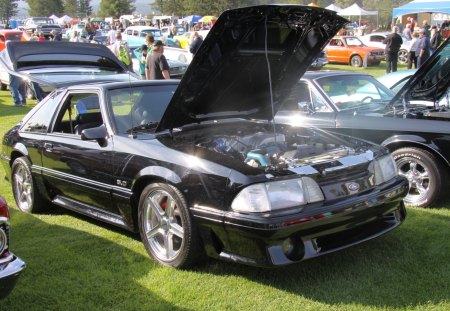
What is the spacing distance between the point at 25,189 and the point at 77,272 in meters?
1.97

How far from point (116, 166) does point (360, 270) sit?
2070 millimetres

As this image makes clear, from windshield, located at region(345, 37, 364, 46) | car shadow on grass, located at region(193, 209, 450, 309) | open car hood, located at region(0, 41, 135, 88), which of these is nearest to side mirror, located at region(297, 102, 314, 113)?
car shadow on grass, located at region(193, 209, 450, 309)

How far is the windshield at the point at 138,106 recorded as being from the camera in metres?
4.33

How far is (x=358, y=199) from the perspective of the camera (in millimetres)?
3441

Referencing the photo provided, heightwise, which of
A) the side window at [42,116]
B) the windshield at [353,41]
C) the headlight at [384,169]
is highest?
the side window at [42,116]

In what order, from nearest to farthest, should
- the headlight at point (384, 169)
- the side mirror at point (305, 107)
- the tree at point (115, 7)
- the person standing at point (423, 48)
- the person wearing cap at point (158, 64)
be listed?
1. the headlight at point (384, 169)
2. the side mirror at point (305, 107)
3. the person wearing cap at point (158, 64)
4. the person standing at point (423, 48)
5. the tree at point (115, 7)

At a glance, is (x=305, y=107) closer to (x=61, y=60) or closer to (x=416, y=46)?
(x=61, y=60)

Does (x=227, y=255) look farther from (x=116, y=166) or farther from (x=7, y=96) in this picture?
(x=7, y=96)

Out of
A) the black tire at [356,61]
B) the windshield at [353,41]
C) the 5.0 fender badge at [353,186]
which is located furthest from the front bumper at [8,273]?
the windshield at [353,41]

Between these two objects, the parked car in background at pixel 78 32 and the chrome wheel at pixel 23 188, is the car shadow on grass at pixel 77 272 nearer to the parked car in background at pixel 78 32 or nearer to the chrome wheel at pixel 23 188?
the chrome wheel at pixel 23 188

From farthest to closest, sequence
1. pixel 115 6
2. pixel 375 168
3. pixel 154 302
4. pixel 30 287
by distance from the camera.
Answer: pixel 115 6, pixel 375 168, pixel 30 287, pixel 154 302

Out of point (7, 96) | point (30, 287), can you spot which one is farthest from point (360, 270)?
point (7, 96)

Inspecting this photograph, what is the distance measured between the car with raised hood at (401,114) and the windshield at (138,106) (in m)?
1.89

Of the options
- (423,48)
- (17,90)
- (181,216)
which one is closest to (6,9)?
(17,90)
